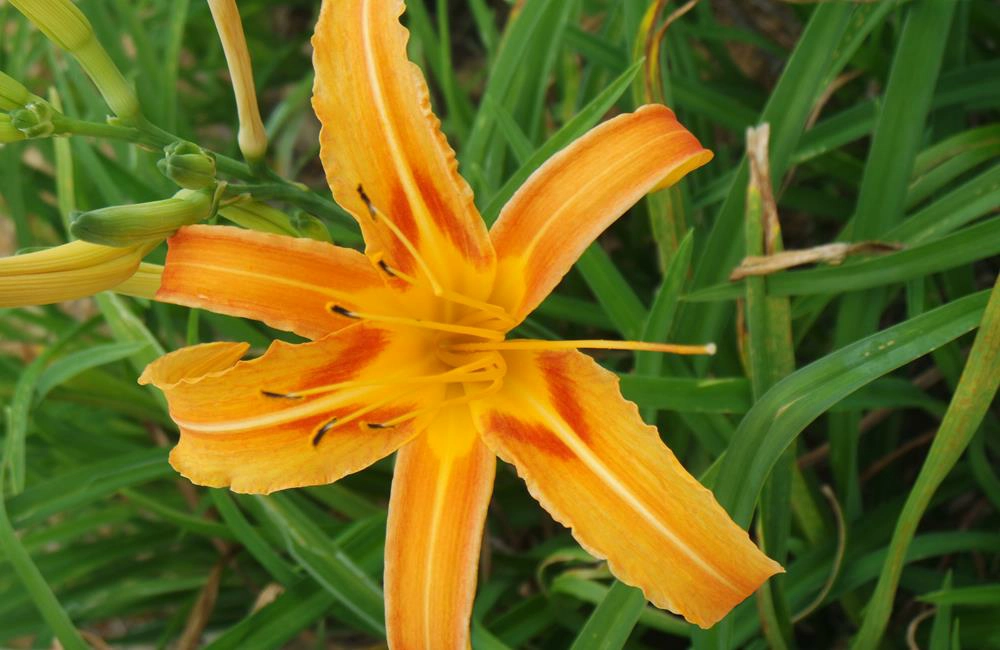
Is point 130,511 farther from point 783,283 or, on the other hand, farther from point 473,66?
point 473,66

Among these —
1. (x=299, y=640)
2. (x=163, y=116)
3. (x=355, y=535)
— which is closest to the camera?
(x=355, y=535)

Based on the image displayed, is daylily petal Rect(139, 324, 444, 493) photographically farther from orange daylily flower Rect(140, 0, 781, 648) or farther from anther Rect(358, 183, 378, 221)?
anther Rect(358, 183, 378, 221)

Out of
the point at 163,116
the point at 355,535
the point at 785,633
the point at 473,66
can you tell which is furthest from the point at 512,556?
the point at 473,66

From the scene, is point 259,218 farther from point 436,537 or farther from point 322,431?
point 436,537

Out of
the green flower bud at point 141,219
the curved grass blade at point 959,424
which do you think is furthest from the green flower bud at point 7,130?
the curved grass blade at point 959,424

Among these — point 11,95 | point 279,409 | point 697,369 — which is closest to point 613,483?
point 279,409

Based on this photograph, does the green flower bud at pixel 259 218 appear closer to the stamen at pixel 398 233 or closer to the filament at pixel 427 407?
the stamen at pixel 398 233
